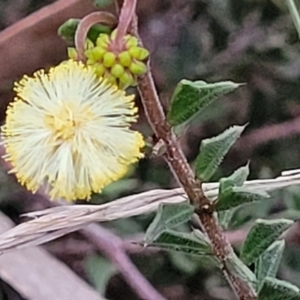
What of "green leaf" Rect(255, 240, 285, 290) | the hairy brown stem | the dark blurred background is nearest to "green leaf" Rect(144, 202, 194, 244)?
the hairy brown stem

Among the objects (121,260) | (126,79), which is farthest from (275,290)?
(121,260)

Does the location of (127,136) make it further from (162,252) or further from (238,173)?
(162,252)

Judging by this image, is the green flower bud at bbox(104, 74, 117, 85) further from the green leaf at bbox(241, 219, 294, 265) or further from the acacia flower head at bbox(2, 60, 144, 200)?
the green leaf at bbox(241, 219, 294, 265)

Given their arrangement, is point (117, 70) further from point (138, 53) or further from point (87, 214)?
point (87, 214)

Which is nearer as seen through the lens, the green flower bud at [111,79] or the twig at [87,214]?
the green flower bud at [111,79]

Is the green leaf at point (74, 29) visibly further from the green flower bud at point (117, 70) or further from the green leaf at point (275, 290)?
the green leaf at point (275, 290)

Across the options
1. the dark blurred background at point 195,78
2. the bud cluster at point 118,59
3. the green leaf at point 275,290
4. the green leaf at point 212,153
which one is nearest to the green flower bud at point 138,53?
the bud cluster at point 118,59

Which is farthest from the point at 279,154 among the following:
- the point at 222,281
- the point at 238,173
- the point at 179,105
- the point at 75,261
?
the point at 179,105
